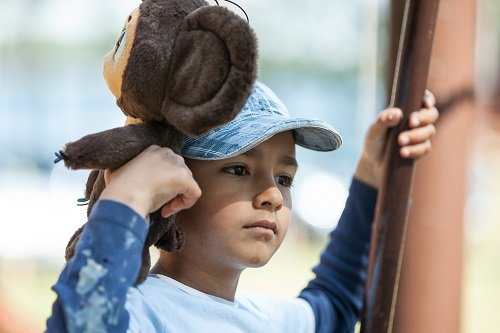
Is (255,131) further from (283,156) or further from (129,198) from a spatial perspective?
(129,198)

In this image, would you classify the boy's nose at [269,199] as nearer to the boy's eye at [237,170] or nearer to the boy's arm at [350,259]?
the boy's eye at [237,170]

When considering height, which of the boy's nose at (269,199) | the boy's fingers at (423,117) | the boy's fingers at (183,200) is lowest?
the boy's fingers at (183,200)

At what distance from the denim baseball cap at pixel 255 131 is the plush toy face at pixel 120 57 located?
15cm

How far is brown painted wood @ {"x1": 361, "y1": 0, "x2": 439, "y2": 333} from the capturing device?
47.5 inches

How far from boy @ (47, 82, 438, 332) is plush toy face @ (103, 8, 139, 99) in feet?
0.35

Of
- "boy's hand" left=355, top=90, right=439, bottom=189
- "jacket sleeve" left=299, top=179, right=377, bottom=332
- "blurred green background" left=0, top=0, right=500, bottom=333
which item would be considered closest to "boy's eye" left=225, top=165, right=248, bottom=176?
"boy's hand" left=355, top=90, right=439, bottom=189

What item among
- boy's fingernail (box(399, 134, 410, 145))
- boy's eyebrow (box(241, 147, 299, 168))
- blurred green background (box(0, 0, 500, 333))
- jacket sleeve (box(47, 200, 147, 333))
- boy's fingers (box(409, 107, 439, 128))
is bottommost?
jacket sleeve (box(47, 200, 147, 333))

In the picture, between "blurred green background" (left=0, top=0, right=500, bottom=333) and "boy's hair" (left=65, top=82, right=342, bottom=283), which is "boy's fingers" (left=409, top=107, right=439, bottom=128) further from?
"blurred green background" (left=0, top=0, right=500, bottom=333)

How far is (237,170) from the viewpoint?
1289mm

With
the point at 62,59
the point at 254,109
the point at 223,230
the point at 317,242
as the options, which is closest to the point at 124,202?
the point at 223,230

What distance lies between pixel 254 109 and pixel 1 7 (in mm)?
8705

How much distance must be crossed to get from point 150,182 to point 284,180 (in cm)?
34

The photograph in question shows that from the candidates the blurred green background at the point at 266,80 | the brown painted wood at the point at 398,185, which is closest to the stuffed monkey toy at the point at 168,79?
the brown painted wood at the point at 398,185

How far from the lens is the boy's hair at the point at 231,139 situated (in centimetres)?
118
